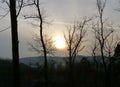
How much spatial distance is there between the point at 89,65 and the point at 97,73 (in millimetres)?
2877

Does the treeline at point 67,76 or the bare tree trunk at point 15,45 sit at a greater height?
the bare tree trunk at point 15,45

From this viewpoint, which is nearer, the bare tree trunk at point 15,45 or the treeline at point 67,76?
the bare tree trunk at point 15,45

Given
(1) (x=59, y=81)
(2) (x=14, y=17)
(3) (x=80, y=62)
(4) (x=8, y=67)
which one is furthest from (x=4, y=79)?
(2) (x=14, y=17)

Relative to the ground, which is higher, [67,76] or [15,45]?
[15,45]

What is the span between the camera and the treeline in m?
48.3

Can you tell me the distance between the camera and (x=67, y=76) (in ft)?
170

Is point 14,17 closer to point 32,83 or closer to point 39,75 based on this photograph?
point 32,83

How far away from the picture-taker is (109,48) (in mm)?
46094

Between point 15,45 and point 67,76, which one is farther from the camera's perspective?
point 67,76

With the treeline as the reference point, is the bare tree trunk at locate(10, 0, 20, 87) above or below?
above

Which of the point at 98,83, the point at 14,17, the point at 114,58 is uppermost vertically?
the point at 14,17

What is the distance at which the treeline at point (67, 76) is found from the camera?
48344 mm

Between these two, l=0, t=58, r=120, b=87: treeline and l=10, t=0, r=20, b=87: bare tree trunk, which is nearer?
l=10, t=0, r=20, b=87: bare tree trunk

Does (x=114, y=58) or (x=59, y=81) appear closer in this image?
(x=114, y=58)
